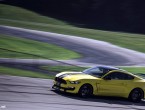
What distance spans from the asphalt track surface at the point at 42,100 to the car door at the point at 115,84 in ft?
1.24

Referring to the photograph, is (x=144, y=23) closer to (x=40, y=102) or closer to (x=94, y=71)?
(x=94, y=71)

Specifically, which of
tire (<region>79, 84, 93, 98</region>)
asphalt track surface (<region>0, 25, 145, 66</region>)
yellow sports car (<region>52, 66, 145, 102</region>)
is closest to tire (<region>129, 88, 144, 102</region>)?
yellow sports car (<region>52, 66, 145, 102</region>)

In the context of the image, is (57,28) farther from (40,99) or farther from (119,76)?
(40,99)

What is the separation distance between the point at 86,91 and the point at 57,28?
38.7 m

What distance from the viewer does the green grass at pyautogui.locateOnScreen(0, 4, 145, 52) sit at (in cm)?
5288

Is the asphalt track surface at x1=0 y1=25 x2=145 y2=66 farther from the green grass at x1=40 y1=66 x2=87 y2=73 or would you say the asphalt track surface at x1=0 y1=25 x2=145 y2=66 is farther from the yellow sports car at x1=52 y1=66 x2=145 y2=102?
the yellow sports car at x1=52 y1=66 x2=145 y2=102

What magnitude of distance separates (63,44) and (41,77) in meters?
19.7

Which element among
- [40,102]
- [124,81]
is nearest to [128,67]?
[124,81]

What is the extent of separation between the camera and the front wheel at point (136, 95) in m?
20.3

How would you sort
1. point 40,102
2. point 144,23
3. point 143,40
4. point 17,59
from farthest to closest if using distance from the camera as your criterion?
1. point 144,23
2. point 143,40
3. point 17,59
4. point 40,102

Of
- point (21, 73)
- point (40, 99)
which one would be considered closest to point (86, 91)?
point (40, 99)

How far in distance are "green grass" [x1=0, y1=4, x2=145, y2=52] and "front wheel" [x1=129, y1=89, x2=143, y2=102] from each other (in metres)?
28.5

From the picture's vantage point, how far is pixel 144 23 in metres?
72.1

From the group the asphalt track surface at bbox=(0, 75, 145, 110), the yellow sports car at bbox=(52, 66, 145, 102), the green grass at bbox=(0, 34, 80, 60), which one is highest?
the green grass at bbox=(0, 34, 80, 60)
